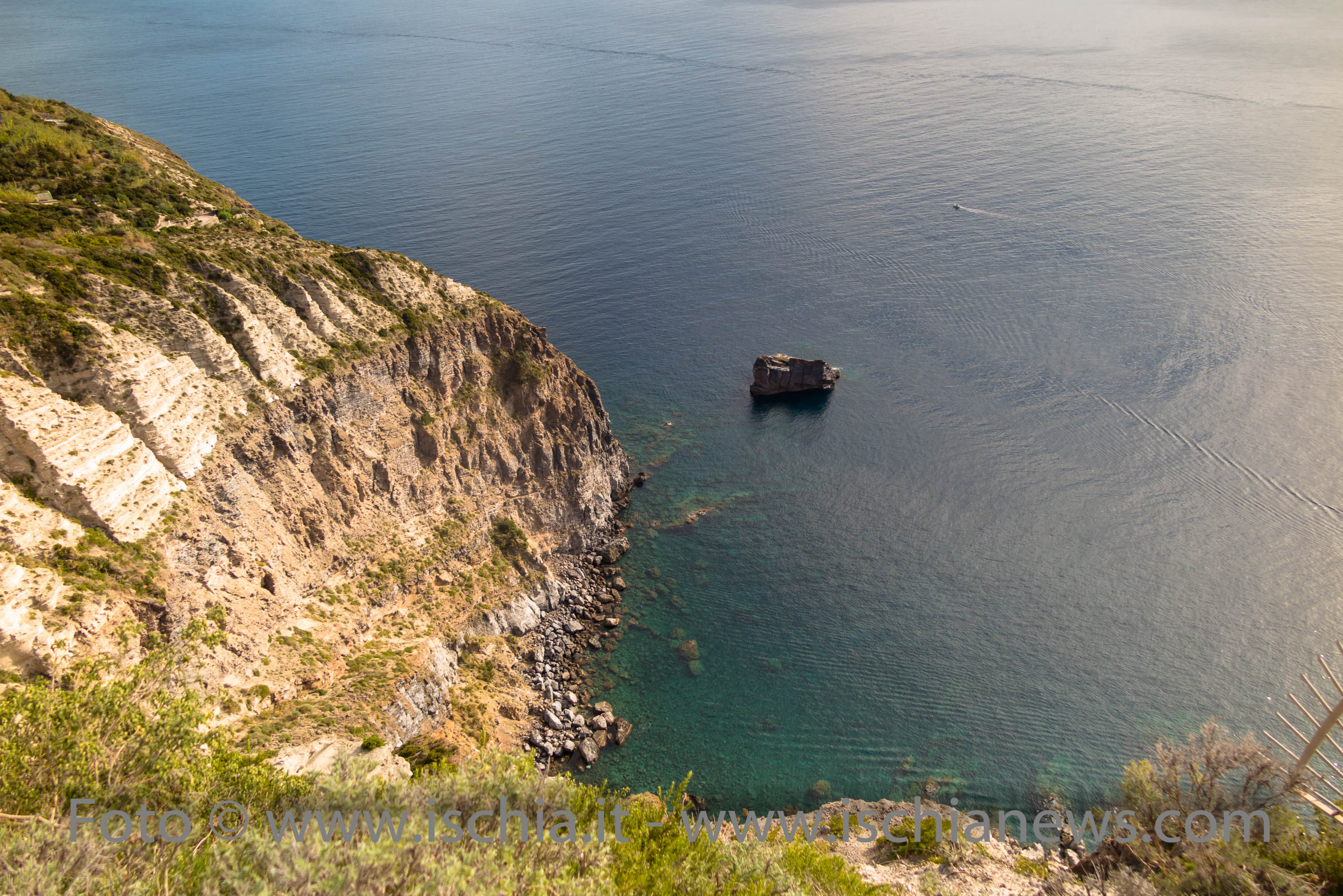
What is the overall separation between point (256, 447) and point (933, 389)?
80.5m

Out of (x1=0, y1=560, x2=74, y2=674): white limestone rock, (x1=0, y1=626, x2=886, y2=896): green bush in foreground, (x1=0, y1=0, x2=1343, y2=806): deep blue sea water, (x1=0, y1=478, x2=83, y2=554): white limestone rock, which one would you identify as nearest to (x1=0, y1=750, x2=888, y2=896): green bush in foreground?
(x1=0, y1=626, x2=886, y2=896): green bush in foreground

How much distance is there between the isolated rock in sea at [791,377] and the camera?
3836 inches

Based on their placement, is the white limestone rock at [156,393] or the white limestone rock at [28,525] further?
the white limestone rock at [156,393]

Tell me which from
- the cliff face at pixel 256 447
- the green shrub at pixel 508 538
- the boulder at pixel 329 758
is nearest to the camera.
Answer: the boulder at pixel 329 758

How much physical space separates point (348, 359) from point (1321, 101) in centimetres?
22723

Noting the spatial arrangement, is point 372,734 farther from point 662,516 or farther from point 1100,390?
point 1100,390

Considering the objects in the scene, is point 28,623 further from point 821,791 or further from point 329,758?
point 821,791

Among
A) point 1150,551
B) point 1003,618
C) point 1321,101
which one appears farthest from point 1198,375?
point 1321,101

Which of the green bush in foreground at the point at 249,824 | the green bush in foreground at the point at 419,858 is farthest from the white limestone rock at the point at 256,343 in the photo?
the green bush in foreground at the point at 419,858

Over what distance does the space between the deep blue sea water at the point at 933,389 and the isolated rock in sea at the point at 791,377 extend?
3.34 metres

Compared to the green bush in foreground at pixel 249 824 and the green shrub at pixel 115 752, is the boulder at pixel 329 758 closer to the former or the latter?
the green bush in foreground at pixel 249 824

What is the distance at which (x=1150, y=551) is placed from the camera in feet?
229

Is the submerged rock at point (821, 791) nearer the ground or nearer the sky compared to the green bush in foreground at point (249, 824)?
nearer the ground

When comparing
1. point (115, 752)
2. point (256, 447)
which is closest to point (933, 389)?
point (256, 447)
